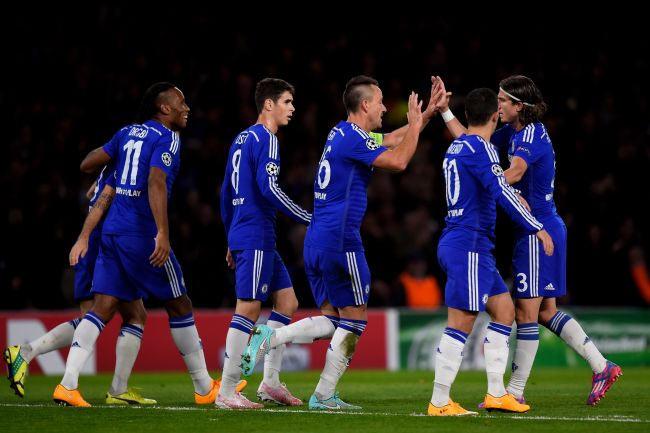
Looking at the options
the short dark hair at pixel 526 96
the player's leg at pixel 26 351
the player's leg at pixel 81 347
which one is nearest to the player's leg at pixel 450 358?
the short dark hair at pixel 526 96

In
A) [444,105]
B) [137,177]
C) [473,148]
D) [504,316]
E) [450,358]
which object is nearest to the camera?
[450,358]

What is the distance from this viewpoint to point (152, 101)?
9.74 m

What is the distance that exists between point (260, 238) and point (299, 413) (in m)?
1.40

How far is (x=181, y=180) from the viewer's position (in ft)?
57.6

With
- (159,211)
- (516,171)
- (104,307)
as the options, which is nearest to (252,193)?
(159,211)

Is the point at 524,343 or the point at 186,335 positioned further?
the point at 186,335

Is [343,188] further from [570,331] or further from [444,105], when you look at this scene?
[570,331]

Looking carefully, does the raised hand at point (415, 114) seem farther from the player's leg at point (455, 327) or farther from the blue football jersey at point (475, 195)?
the player's leg at point (455, 327)

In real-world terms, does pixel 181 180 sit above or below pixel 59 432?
above

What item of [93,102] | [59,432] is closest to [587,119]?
[93,102]

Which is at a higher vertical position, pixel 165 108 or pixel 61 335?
pixel 165 108

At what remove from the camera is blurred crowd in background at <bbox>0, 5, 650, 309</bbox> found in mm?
16391

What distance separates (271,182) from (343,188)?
594 mm

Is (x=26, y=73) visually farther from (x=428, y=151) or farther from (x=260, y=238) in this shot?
(x=260, y=238)
